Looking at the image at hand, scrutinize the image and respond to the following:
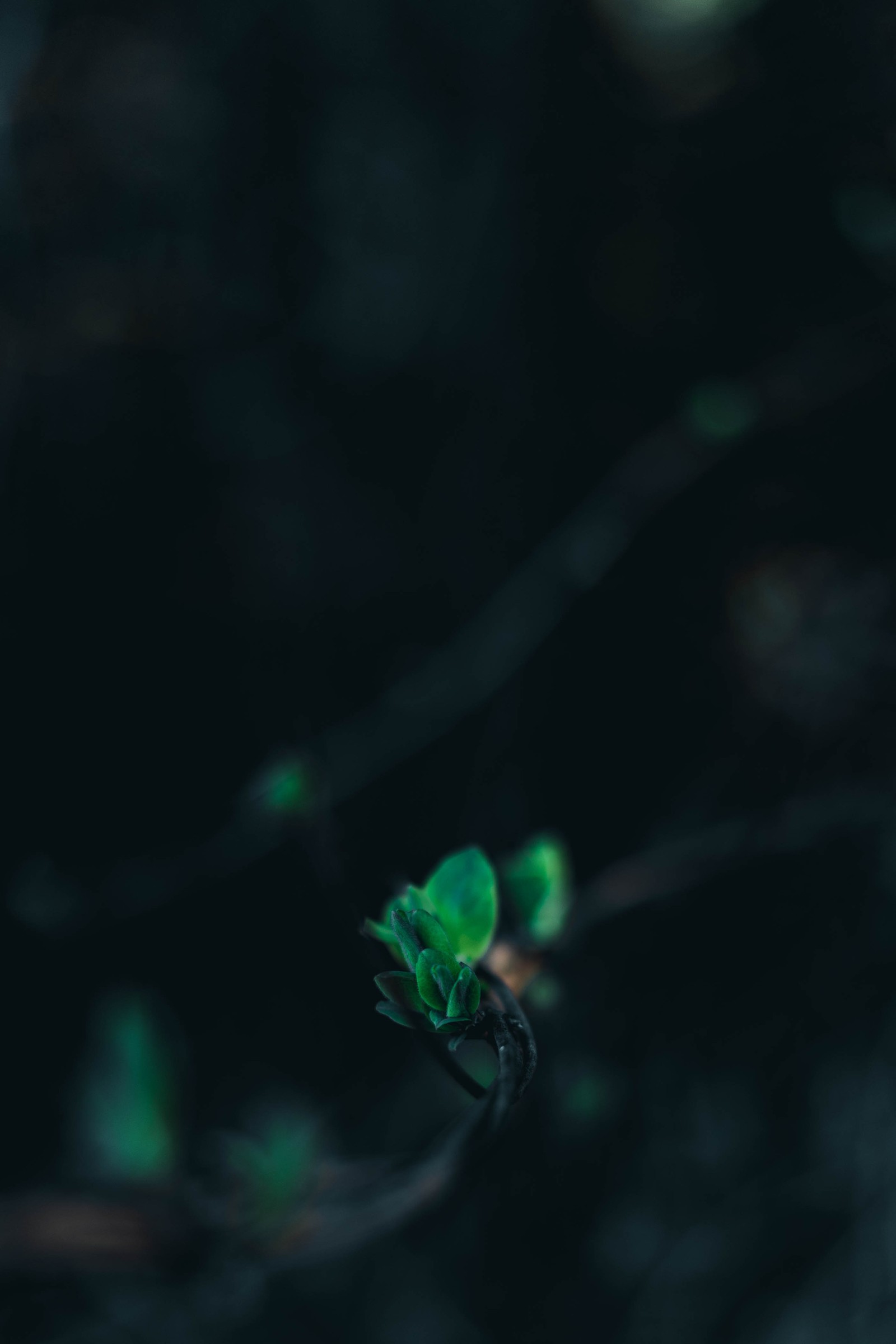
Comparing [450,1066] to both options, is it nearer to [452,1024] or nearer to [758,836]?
[452,1024]

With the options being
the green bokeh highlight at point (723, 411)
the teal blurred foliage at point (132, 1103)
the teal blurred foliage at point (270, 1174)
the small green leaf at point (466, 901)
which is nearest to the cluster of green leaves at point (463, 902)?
the small green leaf at point (466, 901)

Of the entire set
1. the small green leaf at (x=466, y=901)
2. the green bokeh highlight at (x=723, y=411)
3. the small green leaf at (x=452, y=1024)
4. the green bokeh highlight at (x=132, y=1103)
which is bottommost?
the small green leaf at (x=452, y=1024)

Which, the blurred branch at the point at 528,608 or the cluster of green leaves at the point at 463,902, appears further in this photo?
the blurred branch at the point at 528,608

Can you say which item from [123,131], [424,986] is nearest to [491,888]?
[424,986]

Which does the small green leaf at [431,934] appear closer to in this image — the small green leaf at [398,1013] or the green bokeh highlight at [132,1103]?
the small green leaf at [398,1013]

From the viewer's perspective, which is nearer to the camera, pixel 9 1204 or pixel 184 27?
pixel 9 1204

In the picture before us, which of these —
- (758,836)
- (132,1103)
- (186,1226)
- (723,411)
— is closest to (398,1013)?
(186,1226)

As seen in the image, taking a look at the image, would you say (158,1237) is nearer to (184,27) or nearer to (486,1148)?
(486,1148)
